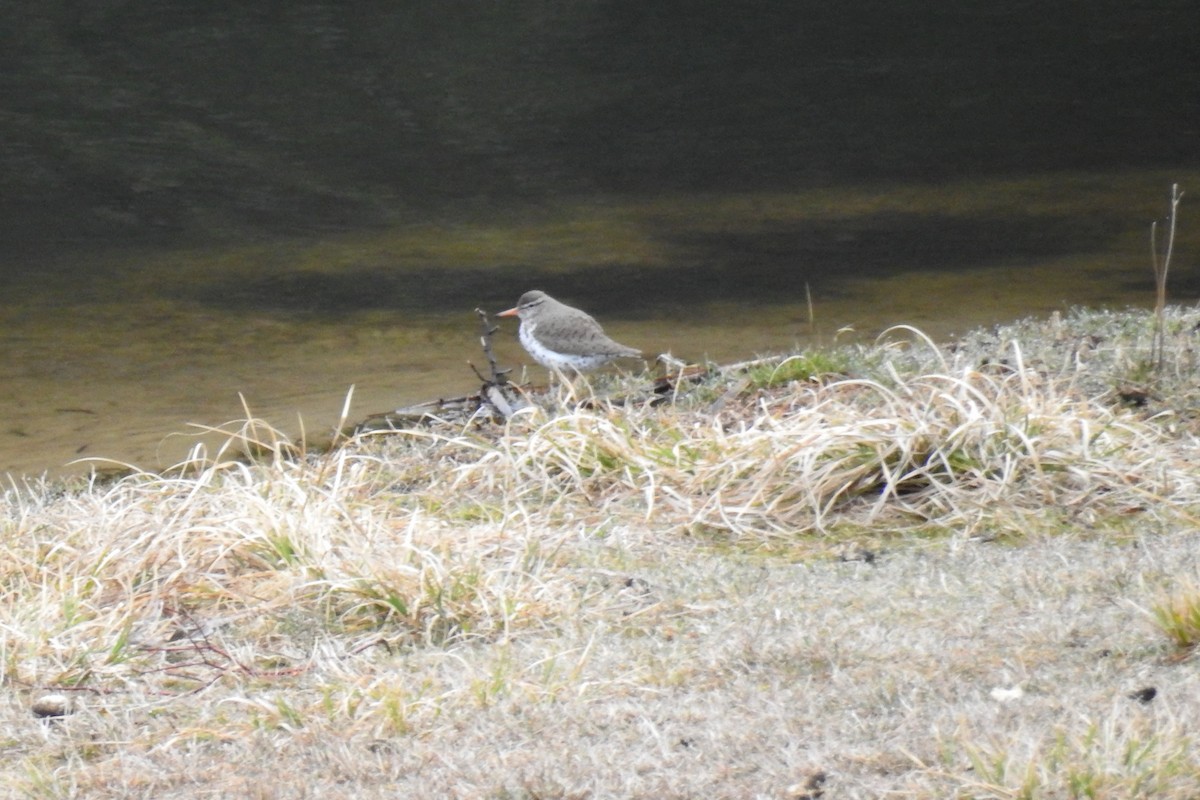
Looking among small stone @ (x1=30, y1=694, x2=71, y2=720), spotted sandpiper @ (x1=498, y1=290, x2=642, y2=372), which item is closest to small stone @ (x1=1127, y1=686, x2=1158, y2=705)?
small stone @ (x1=30, y1=694, x2=71, y2=720)

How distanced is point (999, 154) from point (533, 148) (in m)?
5.05

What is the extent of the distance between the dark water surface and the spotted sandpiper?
2.91ft

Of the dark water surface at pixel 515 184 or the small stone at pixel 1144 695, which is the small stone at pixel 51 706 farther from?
the dark water surface at pixel 515 184

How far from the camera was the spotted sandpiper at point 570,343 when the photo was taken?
26.3 ft

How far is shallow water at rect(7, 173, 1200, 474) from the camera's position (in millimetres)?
9109

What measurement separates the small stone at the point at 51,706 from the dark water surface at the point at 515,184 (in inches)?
150

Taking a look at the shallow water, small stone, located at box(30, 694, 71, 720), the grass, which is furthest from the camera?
the shallow water

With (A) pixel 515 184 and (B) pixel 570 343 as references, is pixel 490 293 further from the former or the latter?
(A) pixel 515 184

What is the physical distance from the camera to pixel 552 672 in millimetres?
3979

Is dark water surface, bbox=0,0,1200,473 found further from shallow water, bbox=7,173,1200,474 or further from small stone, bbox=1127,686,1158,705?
small stone, bbox=1127,686,1158,705

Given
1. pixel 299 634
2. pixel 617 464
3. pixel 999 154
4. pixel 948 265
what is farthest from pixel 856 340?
pixel 999 154

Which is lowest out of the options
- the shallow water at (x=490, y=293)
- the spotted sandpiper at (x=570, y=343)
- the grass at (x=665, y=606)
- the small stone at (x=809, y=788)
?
the shallow water at (x=490, y=293)

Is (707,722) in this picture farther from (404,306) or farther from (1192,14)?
(1192,14)

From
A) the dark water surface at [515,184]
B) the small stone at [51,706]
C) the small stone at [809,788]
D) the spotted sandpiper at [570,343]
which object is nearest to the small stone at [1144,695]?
the small stone at [809,788]
